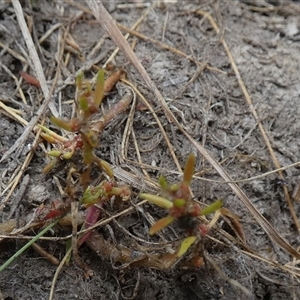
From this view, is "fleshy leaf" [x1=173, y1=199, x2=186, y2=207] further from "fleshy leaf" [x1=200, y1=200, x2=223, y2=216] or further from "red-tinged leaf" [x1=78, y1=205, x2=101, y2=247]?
"red-tinged leaf" [x1=78, y1=205, x2=101, y2=247]

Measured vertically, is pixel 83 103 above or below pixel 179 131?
above

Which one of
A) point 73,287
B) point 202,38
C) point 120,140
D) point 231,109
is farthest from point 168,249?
point 202,38

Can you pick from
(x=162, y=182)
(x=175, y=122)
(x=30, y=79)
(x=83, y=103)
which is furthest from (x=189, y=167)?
(x=30, y=79)

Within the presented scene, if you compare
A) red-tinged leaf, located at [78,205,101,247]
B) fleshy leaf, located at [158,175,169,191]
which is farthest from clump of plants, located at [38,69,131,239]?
fleshy leaf, located at [158,175,169,191]

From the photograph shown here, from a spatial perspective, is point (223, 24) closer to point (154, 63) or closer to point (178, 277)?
point (154, 63)

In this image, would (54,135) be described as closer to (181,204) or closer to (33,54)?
(33,54)
